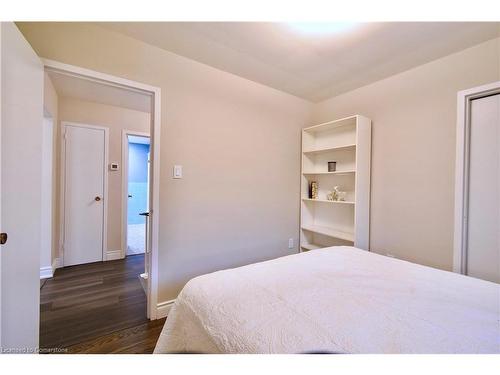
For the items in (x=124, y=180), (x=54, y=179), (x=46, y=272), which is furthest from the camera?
(x=124, y=180)

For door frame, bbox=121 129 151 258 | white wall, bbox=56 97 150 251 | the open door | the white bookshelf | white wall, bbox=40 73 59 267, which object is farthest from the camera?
door frame, bbox=121 129 151 258

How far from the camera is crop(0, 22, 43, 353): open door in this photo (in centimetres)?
113

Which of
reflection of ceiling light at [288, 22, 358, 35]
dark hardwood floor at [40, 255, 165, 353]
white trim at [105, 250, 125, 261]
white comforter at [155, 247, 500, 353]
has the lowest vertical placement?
dark hardwood floor at [40, 255, 165, 353]

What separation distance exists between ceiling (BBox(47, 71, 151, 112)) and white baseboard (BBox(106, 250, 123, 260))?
7.08ft

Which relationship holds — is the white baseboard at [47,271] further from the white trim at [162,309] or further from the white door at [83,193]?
the white trim at [162,309]

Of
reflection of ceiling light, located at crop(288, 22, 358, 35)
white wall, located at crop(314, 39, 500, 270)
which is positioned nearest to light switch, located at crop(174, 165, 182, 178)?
reflection of ceiling light, located at crop(288, 22, 358, 35)

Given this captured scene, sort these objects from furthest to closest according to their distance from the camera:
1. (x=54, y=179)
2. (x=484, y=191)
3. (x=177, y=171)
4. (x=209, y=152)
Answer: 1. (x=54, y=179)
2. (x=209, y=152)
3. (x=177, y=171)
4. (x=484, y=191)

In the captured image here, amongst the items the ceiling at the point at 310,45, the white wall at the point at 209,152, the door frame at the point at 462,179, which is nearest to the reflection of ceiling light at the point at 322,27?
the ceiling at the point at 310,45

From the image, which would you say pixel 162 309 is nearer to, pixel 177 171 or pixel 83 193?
pixel 177 171

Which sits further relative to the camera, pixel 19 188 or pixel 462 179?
pixel 462 179

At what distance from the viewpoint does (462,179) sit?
1.80 meters

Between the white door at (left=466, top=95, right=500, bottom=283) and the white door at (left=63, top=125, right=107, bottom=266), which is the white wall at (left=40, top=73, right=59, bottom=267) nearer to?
the white door at (left=63, top=125, right=107, bottom=266)

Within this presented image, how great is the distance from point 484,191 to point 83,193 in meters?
4.34

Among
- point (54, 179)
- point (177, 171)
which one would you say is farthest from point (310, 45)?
point (54, 179)
